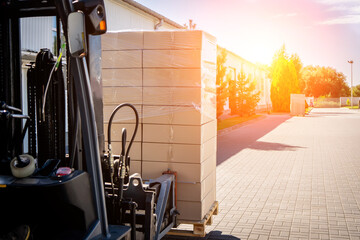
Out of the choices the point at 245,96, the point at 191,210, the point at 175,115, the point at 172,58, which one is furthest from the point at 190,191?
the point at 245,96

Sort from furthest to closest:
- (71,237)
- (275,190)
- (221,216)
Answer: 1. (275,190)
2. (221,216)
3. (71,237)

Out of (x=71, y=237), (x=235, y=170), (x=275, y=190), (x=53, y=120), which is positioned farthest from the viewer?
(x=235, y=170)

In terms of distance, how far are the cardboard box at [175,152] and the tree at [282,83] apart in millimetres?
44186

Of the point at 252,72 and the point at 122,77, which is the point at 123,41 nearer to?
the point at 122,77

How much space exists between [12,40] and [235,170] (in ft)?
26.4

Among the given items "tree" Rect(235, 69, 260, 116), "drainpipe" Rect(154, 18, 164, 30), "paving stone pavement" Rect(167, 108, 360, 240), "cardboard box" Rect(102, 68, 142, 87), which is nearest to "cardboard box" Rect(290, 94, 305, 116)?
"tree" Rect(235, 69, 260, 116)

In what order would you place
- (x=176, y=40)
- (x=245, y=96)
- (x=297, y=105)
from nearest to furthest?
(x=176, y=40), (x=245, y=96), (x=297, y=105)

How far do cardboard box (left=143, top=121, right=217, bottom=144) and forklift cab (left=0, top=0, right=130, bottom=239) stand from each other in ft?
4.82

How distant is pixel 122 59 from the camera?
5.02 meters

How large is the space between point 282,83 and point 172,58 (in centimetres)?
4488

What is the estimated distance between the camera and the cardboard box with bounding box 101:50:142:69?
16.3ft

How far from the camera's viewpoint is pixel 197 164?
15.9ft

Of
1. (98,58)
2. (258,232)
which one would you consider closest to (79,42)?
(98,58)

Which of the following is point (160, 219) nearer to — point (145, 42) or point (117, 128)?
point (117, 128)
